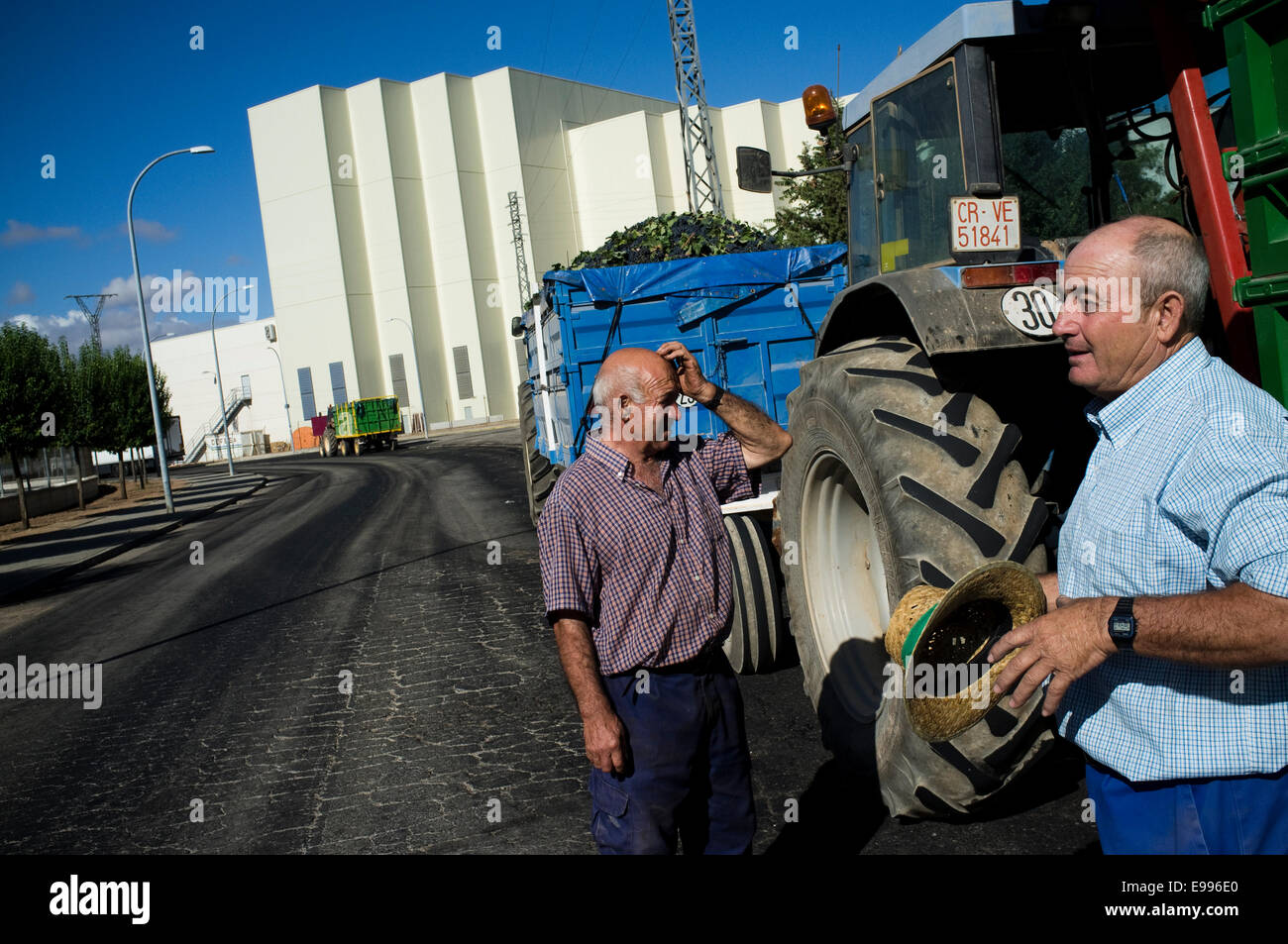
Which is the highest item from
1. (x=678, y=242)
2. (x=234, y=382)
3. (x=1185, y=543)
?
(x=234, y=382)

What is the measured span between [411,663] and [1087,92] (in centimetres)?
562

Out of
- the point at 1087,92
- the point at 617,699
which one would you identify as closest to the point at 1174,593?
the point at 617,699

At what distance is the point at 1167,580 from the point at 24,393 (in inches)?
1111

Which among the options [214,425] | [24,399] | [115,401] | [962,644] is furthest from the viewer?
[214,425]

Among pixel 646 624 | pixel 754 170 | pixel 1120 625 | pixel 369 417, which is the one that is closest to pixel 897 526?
pixel 646 624

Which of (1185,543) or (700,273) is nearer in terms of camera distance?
(1185,543)

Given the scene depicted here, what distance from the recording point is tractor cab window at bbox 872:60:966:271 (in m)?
4.12

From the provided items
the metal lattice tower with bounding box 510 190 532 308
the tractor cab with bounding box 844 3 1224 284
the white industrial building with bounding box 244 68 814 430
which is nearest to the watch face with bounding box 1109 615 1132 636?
the tractor cab with bounding box 844 3 1224 284

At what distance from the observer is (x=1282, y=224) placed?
2607mm

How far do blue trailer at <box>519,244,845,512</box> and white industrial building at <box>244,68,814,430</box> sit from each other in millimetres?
49120

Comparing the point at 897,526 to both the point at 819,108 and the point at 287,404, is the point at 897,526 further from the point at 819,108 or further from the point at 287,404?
the point at 287,404

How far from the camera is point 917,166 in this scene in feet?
14.8

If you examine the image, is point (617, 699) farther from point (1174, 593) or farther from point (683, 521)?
point (1174, 593)

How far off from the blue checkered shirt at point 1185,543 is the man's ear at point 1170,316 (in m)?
0.04
